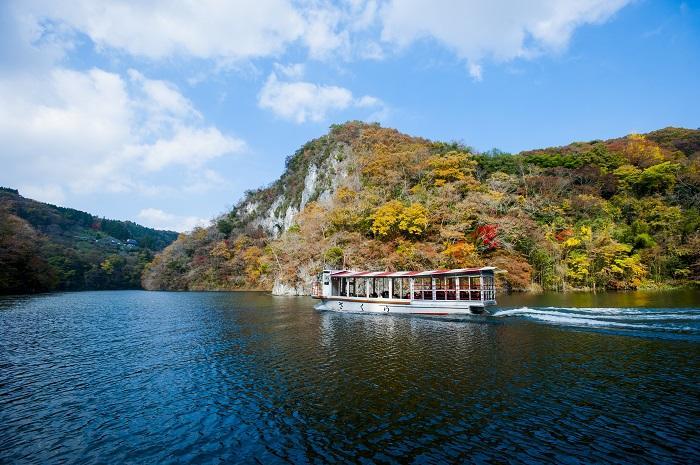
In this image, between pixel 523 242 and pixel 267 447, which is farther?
pixel 523 242

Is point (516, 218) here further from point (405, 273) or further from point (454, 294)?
point (405, 273)

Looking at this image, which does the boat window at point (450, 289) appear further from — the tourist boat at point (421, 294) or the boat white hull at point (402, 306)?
the boat white hull at point (402, 306)

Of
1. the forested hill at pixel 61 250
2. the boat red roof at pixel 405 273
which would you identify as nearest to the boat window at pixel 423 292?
the boat red roof at pixel 405 273

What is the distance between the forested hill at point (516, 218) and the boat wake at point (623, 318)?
18630 mm

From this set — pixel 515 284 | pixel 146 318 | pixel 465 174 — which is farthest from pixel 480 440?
pixel 465 174

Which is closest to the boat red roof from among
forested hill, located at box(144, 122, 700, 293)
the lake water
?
the lake water

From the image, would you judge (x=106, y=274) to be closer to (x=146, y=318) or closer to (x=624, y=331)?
(x=146, y=318)

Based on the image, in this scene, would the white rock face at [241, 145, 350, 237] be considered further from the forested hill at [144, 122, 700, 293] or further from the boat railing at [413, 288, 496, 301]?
the boat railing at [413, 288, 496, 301]

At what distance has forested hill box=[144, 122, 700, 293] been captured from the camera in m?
47.3

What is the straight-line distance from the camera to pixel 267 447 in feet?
29.5

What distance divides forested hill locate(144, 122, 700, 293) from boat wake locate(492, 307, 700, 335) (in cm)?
1863

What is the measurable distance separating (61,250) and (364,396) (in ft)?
363

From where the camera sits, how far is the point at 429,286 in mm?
35156

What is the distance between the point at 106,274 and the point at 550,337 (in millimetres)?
110966
